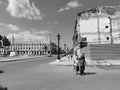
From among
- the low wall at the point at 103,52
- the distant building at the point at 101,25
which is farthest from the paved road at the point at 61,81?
the distant building at the point at 101,25

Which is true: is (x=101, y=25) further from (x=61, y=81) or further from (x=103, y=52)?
(x=61, y=81)

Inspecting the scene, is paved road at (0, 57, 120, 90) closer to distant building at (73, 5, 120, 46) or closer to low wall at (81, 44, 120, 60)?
low wall at (81, 44, 120, 60)

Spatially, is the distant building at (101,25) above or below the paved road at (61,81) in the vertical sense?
above

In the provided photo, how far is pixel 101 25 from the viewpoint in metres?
41.5

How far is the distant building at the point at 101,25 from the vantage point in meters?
40.8

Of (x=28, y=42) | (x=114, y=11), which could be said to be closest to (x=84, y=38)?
(x=114, y=11)

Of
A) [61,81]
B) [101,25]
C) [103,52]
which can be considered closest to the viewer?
[61,81]

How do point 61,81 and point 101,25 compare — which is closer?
point 61,81

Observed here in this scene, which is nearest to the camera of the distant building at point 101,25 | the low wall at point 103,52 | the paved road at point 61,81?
the paved road at point 61,81

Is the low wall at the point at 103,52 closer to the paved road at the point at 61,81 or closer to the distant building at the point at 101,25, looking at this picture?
the paved road at the point at 61,81

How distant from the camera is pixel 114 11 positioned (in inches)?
1636

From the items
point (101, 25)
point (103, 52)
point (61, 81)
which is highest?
point (101, 25)

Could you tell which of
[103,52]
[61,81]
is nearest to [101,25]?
[103,52]

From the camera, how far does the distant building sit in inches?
1607
